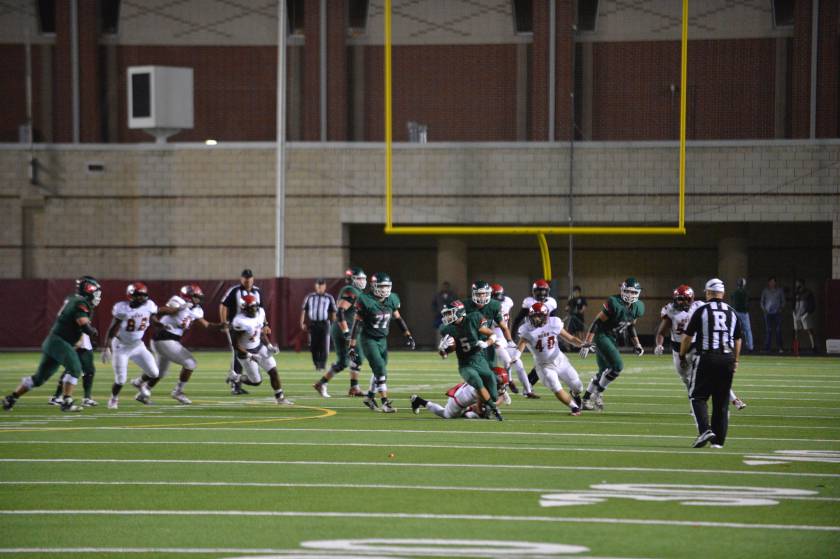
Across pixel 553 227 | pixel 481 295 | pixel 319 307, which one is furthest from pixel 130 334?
pixel 553 227

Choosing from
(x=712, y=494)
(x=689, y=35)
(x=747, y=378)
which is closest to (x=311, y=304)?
(x=747, y=378)

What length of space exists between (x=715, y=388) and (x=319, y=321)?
48.3 feet

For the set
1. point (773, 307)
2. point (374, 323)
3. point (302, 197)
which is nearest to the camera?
point (374, 323)

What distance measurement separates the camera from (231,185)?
123 feet

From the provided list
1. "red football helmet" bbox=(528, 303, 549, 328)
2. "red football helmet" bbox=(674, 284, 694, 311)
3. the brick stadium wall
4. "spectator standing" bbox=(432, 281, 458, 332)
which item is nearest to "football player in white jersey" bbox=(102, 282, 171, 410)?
"red football helmet" bbox=(528, 303, 549, 328)

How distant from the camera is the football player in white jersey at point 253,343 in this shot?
19.9 metres

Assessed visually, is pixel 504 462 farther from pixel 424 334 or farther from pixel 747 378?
pixel 424 334

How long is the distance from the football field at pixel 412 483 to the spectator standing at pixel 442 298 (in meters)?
17.3

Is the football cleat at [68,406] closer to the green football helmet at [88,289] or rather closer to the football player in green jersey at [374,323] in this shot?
the green football helmet at [88,289]

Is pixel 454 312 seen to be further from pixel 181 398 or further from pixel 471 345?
pixel 181 398

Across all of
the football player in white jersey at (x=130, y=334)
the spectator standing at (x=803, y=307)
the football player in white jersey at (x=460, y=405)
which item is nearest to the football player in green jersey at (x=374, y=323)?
the football player in white jersey at (x=460, y=405)

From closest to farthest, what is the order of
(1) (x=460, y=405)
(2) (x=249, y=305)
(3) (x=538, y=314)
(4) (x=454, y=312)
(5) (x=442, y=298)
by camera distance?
(4) (x=454, y=312) < (1) (x=460, y=405) < (3) (x=538, y=314) < (2) (x=249, y=305) < (5) (x=442, y=298)

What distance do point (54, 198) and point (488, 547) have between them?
102 ft

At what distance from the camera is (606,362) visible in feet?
61.9
